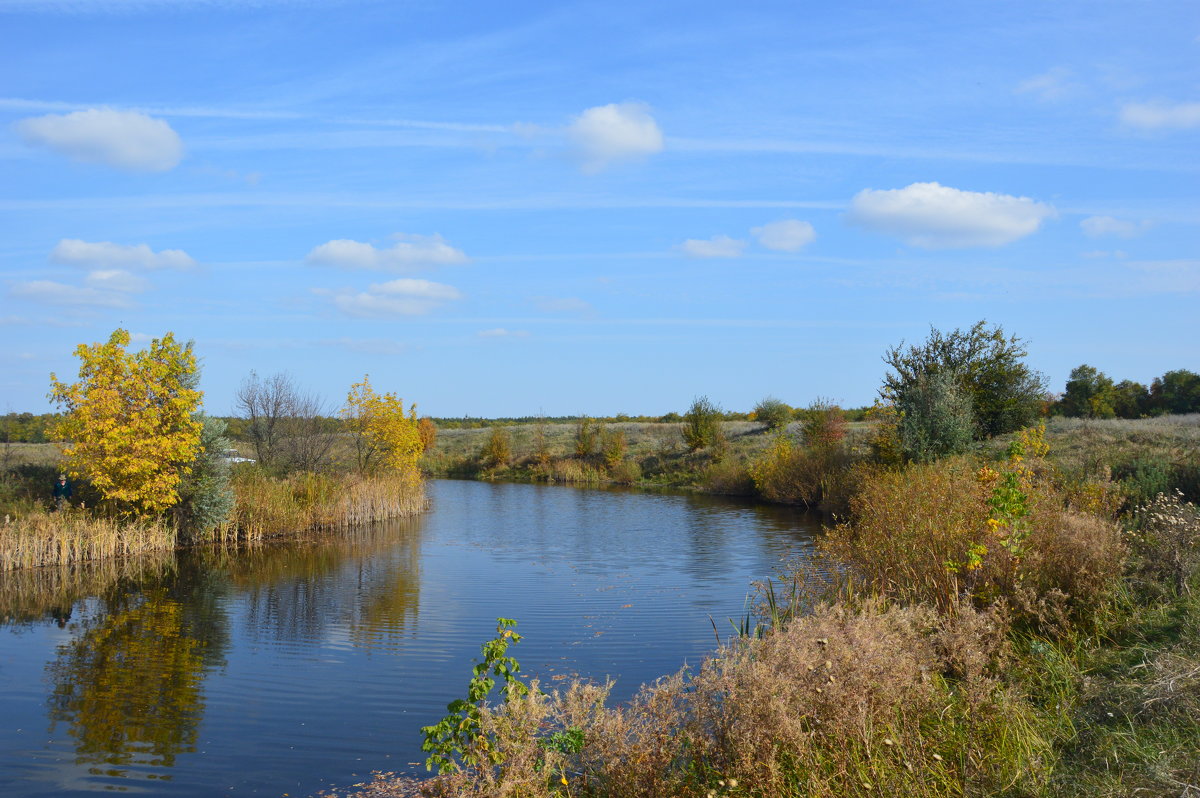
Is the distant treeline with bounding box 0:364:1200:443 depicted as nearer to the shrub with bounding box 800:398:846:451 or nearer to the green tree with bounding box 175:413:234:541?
the shrub with bounding box 800:398:846:451

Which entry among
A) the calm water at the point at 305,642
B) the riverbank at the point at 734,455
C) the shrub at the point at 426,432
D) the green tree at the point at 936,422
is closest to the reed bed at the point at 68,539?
the calm water at the point at 305,642

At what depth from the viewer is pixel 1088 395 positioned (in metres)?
47.4

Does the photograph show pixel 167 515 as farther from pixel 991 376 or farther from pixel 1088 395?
pixel 1088 395

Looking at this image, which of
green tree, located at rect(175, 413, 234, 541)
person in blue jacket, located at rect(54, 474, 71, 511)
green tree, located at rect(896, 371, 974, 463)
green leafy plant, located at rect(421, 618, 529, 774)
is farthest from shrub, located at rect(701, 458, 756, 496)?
green leafy plant, located at rect(421, 618, 529, 774)

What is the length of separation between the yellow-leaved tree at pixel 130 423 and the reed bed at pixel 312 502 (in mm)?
2735

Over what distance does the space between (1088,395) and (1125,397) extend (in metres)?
1.88

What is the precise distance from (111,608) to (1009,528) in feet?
43.5

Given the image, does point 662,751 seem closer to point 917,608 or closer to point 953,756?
point 953,756

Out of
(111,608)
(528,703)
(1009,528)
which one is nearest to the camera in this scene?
(528,703)

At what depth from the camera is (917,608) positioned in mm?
6820

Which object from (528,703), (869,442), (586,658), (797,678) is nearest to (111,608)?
(586,658)

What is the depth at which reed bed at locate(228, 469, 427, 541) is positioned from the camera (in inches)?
867

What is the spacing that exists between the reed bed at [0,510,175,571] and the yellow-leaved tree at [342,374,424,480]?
37.6 ft

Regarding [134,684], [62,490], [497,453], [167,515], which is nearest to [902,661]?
[134,684]
